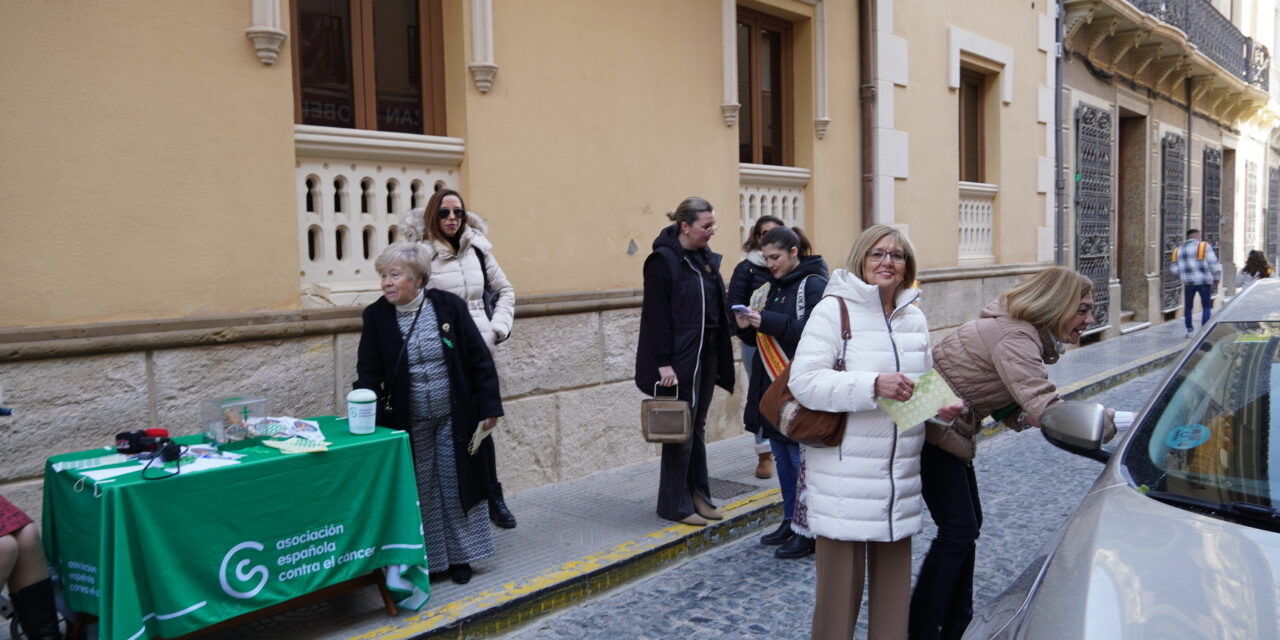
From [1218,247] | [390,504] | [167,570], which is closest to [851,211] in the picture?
[390,504]

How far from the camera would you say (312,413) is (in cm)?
547

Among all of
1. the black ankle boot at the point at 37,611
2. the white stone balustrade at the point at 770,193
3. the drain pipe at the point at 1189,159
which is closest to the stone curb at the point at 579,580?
the black ankle boot at the point at 37,611

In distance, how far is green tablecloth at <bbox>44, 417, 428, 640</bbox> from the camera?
3371 millimetres

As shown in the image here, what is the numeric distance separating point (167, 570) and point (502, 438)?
3040 mm

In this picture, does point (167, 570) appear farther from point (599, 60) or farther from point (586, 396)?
point (599, 60)

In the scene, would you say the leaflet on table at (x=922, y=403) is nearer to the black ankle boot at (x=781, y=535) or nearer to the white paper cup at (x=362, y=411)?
the white paper cup at (x=362, y=411)

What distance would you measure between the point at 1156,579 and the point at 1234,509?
47cm

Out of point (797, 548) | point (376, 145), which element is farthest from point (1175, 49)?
point (376, 145)

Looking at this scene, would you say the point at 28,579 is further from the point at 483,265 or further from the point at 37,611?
the point at 483,265

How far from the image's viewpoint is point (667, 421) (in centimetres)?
530

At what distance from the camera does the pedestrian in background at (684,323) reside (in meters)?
5.45

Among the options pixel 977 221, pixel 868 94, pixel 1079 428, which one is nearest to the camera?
pixel 1079 428

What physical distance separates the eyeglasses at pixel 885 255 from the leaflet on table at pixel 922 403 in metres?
0.44

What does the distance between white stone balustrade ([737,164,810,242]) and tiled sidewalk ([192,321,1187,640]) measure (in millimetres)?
2168
